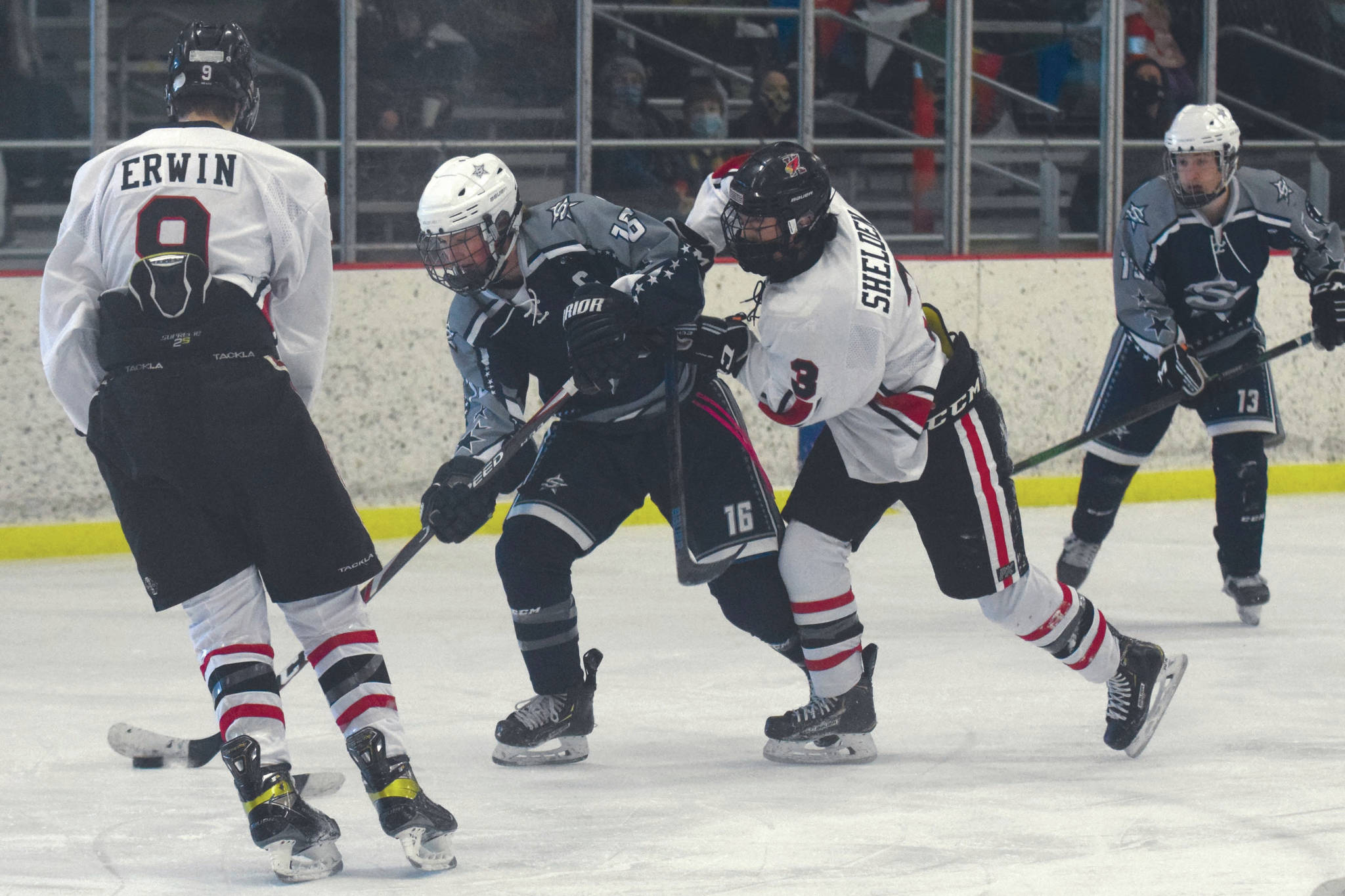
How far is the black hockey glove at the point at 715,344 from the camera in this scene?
9.67 feet

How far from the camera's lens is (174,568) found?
96.8 inches

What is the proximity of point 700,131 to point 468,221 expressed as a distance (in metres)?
3.76

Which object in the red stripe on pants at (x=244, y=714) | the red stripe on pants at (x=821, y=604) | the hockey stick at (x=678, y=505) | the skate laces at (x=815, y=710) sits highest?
the hockey stick at (x=678, y=505)

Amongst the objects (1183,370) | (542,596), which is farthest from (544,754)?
(1183,370)

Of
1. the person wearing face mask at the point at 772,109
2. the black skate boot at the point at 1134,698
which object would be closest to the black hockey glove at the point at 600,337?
the black skate boot at the point at 1134,698

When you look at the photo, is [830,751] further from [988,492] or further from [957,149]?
[957,149]

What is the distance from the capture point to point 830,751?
3152 millimetres

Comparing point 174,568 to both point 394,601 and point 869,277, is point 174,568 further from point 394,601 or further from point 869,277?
point 394,601

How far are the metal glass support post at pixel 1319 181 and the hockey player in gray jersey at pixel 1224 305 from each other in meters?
3.00

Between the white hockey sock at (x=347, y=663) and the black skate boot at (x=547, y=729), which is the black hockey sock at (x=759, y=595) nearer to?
the black skate boot at (x=547, y=729)

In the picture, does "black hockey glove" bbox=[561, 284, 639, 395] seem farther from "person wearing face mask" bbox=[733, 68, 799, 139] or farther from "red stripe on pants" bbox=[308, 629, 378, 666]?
"person wearing face mask" bbox=[733, 68, 799, 139]

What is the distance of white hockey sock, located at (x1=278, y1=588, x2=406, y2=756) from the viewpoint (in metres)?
2.51

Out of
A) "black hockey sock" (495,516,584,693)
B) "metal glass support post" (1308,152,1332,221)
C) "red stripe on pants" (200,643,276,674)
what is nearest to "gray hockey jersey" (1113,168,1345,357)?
"black hockey sock" (495,516,584,693)

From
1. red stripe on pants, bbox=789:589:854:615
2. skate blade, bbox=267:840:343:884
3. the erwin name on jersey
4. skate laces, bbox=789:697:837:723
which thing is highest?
the erwin name on jersey
